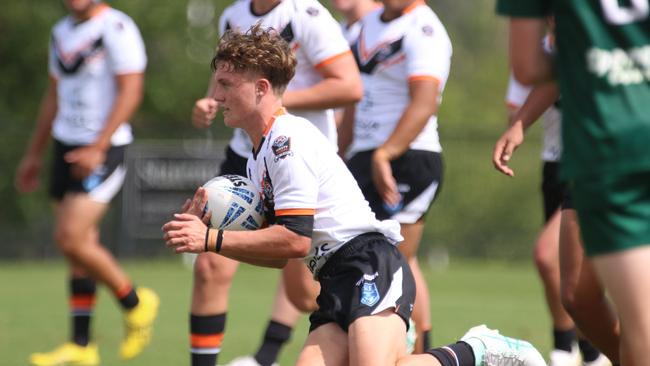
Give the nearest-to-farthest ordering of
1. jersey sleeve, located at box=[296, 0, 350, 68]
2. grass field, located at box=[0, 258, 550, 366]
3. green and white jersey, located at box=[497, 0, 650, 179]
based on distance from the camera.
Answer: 1. green and white jersey, located at box=[497, 0, 650, 179]
2. jersey sleeve, located at box=[296, 0, 350, 68]
3. grass field, located at box=[0, 258, 550, 366]

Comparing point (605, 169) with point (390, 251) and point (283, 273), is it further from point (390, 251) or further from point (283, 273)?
point (283, 273)

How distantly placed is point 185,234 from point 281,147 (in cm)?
53

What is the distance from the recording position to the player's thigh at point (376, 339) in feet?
15.3

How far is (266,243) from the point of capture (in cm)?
459

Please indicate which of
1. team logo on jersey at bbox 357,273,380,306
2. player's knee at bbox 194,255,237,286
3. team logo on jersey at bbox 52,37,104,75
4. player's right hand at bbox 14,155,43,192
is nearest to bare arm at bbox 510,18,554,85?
team logo on jersey at bbox 357,273,380,306

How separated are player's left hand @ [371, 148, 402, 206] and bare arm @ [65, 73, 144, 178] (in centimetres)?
221

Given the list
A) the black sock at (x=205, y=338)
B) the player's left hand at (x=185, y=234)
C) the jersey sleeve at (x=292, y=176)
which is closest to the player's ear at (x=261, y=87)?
the jersey sleeve at (x=292, y=176)

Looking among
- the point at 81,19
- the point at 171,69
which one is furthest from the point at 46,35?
the point at 81,19

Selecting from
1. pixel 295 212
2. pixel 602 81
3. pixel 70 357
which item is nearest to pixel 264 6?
pixel 295 212

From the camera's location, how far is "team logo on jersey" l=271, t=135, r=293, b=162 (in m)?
4.65

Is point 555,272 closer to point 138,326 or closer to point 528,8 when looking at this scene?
point 138,326

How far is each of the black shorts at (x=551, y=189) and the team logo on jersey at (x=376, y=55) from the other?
1.22 metres

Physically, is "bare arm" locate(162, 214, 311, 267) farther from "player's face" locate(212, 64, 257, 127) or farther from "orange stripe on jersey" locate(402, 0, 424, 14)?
"orange stripe on jersey" locate(402, 0, 424, 14)

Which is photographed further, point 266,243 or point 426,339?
point 426,339
